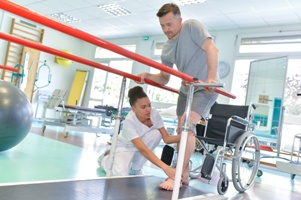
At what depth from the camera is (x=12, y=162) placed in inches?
92.1

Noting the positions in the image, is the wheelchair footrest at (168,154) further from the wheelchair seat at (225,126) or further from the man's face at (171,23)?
the man's face at (171,23)

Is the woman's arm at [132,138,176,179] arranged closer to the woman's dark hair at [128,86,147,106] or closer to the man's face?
the woman's dark hair at [128,86,147,106]

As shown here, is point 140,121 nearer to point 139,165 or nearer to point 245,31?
point 139,165

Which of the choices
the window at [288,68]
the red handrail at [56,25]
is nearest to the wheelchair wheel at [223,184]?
the red handrail at [56,25]

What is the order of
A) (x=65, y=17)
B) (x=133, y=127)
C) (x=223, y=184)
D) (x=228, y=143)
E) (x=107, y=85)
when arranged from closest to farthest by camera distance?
(x=133, y=127), (x=223, y=184), (x=228, y=143), (x=65, y=17), (x=107, y=85)

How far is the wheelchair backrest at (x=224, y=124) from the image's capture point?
2.59 metres

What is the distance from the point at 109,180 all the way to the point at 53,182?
34cm

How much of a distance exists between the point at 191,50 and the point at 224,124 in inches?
56.5

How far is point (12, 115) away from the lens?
2.41m

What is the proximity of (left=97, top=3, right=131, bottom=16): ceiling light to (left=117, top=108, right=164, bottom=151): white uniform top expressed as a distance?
446 centimetres

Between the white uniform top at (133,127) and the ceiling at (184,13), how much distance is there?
365 cm

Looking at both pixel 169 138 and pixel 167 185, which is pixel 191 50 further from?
pixel 167 185

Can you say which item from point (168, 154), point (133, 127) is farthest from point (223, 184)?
point (133, 127)

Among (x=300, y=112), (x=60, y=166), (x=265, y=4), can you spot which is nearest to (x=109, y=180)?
(x=60, y=166)
